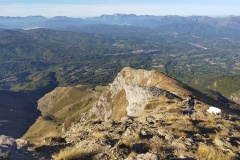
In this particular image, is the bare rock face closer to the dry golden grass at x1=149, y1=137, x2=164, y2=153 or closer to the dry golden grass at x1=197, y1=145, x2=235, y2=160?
the dry golden grass at x1=149, y1=137, x2=164, y2=153

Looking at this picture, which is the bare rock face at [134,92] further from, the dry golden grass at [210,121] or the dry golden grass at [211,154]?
the dry golden grass at [211,154]

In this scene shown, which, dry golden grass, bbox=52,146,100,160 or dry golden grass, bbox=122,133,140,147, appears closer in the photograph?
dry golden grass, bbox=52,146,100,160

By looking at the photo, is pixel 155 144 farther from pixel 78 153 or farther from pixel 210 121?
pixel 210 121

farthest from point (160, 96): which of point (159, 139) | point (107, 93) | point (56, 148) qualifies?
point (107, 93)

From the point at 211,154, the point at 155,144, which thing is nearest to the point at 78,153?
the point at 155,144

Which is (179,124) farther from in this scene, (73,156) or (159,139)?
(73,156)

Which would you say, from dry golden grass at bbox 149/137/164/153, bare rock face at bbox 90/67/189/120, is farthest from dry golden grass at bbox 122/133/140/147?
bare rock face at bbox 90/67/189/120
